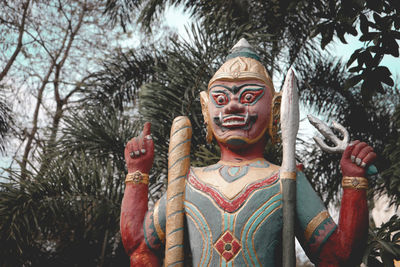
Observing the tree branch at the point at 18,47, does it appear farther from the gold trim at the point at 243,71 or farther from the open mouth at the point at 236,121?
the open mouth at the point at 236,121

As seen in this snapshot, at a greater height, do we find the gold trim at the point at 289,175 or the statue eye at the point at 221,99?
the statue eye at the point at 221,99

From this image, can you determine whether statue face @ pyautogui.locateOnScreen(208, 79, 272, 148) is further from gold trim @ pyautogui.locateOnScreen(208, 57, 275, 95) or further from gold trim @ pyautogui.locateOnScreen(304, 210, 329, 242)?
gold trim @ pyautogui.locateOnScreen(304, 210, 329, 242)

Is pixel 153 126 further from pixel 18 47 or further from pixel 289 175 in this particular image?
pixel 18 47

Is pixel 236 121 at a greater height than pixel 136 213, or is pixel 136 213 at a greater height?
pixel 236 121

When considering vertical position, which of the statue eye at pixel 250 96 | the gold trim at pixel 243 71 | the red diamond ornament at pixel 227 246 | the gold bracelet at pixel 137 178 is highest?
the gold trim at pixel 243 71

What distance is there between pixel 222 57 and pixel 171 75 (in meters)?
0.68

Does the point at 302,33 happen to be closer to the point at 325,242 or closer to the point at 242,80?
the point at 242,80

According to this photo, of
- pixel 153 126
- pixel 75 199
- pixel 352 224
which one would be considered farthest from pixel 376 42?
pixel 75 199

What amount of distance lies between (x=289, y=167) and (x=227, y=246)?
0.59 meters

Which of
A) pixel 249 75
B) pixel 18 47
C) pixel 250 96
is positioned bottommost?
pixel 250 96

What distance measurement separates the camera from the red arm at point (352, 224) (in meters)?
2.63

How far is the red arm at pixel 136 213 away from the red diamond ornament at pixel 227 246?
0.49 m

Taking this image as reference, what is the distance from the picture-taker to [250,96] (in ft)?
9.93

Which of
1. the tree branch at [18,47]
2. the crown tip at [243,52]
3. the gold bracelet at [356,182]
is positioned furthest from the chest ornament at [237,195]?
the tree branch at [18,47]
